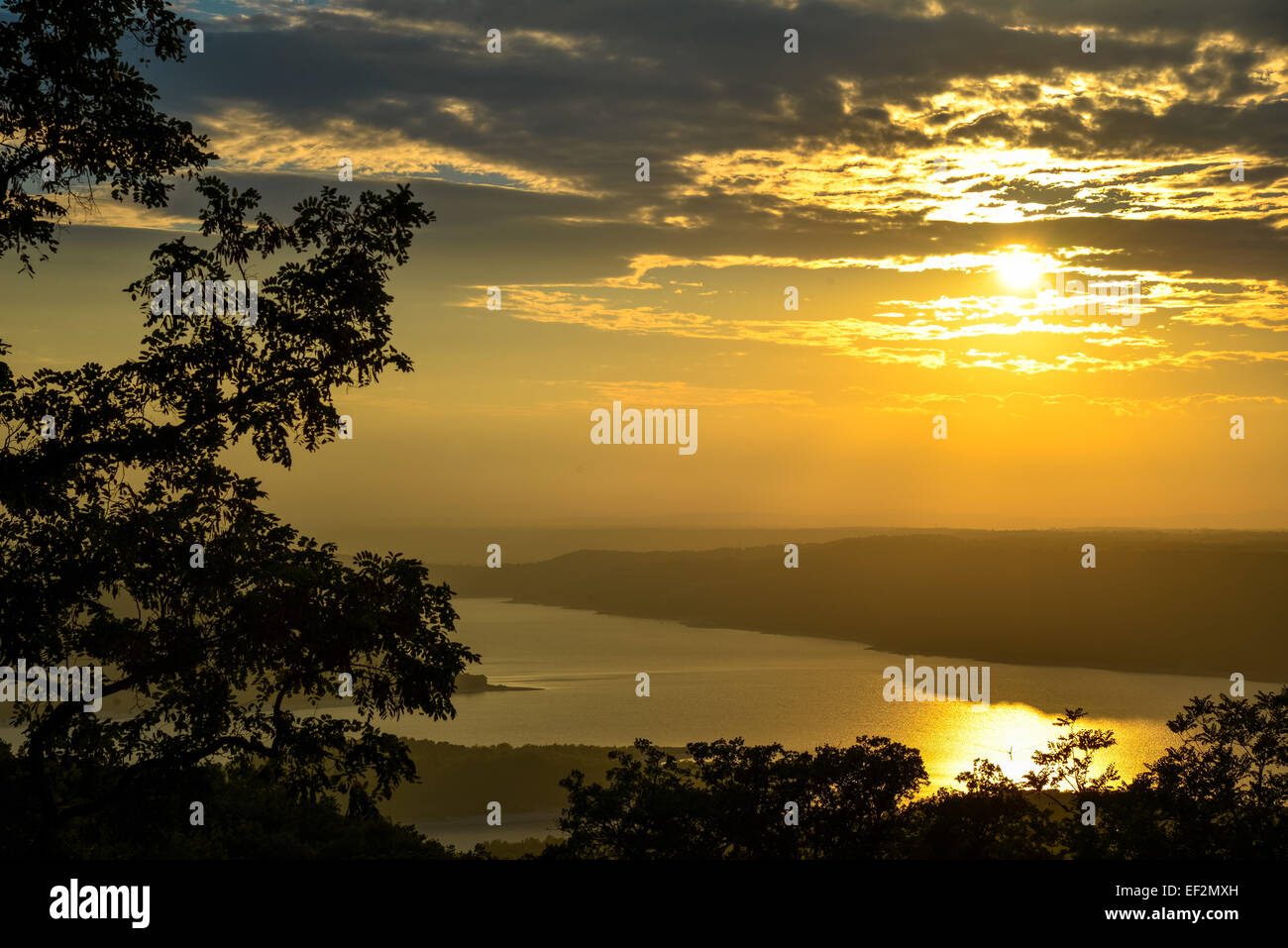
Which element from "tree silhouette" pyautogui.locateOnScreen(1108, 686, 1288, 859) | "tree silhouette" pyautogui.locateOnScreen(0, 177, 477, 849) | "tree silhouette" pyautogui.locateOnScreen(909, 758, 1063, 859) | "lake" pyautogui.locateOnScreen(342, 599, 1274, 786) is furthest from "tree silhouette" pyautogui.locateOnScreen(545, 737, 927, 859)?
"lake" pyautogui.locateOnScreen(342, 599, 1274, 786)

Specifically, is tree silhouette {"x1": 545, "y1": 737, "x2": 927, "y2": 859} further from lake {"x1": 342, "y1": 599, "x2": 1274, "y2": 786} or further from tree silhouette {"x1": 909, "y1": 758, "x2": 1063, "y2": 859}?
lake {"x1": 342, "y1": 599, "x2": 1274, "y2": 786}

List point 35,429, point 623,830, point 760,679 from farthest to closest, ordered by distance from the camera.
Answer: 1. point 760,679
2. point 623,830
3. point 35,429

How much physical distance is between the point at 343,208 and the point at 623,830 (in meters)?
15.1

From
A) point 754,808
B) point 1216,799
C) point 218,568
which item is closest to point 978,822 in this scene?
point 1216,799

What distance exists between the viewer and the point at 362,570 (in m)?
11.2

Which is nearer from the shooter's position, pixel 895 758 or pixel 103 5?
pixel 103 5

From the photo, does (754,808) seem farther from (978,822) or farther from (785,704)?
(785,704)

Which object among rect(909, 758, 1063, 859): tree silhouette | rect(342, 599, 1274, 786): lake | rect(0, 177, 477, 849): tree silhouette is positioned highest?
rect(0, 177, 477, 849): tree silhouette

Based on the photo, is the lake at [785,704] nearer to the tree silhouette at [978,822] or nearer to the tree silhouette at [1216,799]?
the tree silhouette at [978,822]

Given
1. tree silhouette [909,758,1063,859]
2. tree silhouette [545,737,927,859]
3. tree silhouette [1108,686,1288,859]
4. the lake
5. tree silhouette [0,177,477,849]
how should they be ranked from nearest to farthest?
tree silhouette [0,177,477,849] → tree silhouette [1108,686,1288,859] → tree silhouette [545,737,927,859] → tree silhouette [909,758,1063,859] → the lake

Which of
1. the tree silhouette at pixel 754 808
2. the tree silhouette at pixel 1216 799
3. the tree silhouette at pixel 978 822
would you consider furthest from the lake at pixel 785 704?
the tree silhouette at pixel 754 808

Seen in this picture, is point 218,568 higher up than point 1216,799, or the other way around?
point 218,568
